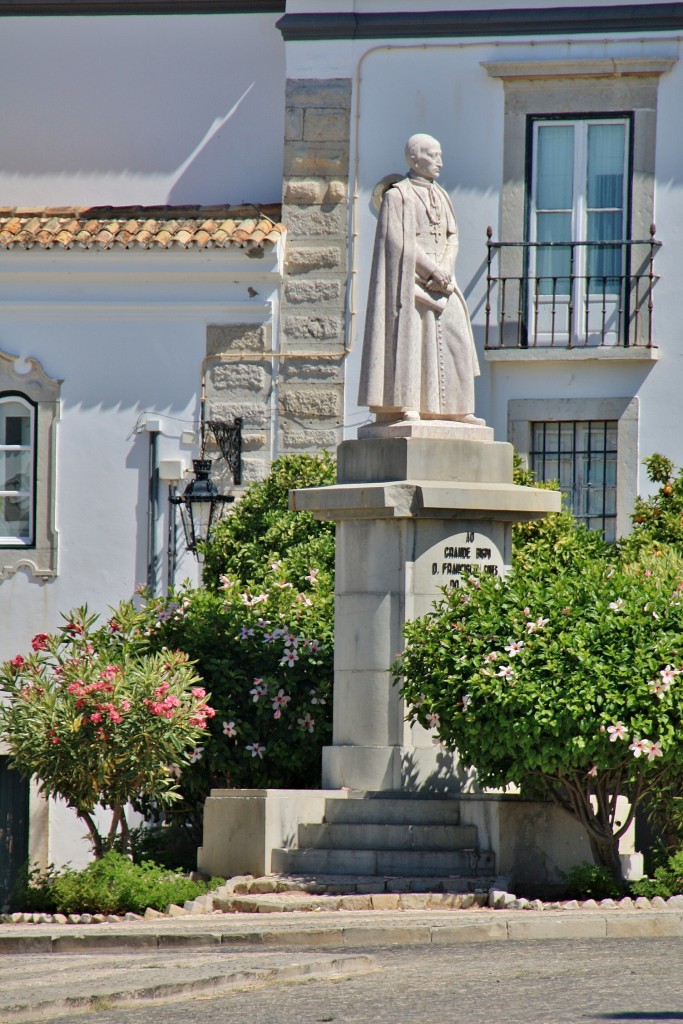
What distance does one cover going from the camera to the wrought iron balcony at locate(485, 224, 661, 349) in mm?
18672

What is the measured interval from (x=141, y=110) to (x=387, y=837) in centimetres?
1054

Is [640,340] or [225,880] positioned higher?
[640,340]

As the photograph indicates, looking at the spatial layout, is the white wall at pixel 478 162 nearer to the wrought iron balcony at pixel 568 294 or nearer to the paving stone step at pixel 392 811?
the wrought iron balcony at pixel 568 294

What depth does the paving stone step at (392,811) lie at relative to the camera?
1248cm

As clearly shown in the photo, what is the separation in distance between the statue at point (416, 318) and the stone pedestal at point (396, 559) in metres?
0.38

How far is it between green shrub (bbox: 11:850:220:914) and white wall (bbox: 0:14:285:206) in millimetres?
9529

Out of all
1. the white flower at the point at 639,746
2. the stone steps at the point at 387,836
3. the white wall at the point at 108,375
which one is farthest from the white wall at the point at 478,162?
the white flower at the point at 639,746

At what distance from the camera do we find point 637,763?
1118 centimetres

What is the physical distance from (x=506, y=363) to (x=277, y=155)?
134 inches

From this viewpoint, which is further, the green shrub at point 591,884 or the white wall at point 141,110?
the white wall at point 141,110

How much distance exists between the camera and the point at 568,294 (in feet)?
62.2

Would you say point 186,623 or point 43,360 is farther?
point 43,360

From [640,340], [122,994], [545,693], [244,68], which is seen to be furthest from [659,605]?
[244,68]

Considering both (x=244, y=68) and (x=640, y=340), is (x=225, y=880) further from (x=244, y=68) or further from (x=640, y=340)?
(x=244, y=68)
